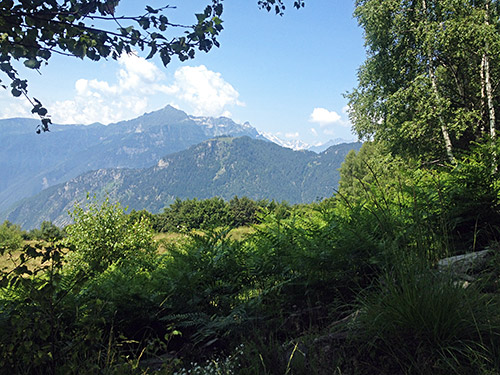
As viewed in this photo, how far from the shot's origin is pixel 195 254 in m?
3.42

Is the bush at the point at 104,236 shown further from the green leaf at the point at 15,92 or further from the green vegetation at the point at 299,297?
the green leaf at the point at 15,92

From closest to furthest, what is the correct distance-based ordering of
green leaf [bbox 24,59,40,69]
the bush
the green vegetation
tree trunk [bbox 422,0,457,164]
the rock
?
the green vegetation
green leaf [bbox 24,59,40,69]
the rock
the bush
tree trunk [bbox 422,0,457,164]

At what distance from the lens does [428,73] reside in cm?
1592

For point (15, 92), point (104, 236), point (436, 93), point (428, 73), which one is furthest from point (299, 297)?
point (428, 73)

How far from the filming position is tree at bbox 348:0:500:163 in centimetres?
1384

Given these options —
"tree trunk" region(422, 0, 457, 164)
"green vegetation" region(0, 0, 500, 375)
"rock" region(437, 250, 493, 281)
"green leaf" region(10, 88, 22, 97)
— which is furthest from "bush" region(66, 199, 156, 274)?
"tree trunk" region(422, 0, 457, 164)

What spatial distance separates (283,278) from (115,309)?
5.52 feet

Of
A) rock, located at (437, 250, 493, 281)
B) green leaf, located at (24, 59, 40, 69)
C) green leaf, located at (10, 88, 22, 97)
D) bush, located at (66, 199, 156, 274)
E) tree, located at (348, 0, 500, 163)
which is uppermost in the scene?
tree, located at (348, 0, 500, 163)

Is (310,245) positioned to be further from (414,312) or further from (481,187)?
(481,187)

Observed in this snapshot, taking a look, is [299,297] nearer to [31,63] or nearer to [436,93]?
[31,63]

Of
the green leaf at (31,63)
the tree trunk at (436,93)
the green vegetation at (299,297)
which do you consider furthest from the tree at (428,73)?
the green leaf at (31,63)

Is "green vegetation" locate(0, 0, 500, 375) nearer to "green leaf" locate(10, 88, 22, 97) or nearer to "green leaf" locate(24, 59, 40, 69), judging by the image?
"green leaf" locate(10, 88, 22, 97)

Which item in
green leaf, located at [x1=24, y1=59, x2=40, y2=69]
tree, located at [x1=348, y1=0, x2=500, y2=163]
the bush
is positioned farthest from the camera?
tree, located at [x1=348, y1=0, x2=500, y2=163]

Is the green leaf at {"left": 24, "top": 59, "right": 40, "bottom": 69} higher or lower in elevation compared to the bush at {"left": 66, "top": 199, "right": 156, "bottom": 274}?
higher
